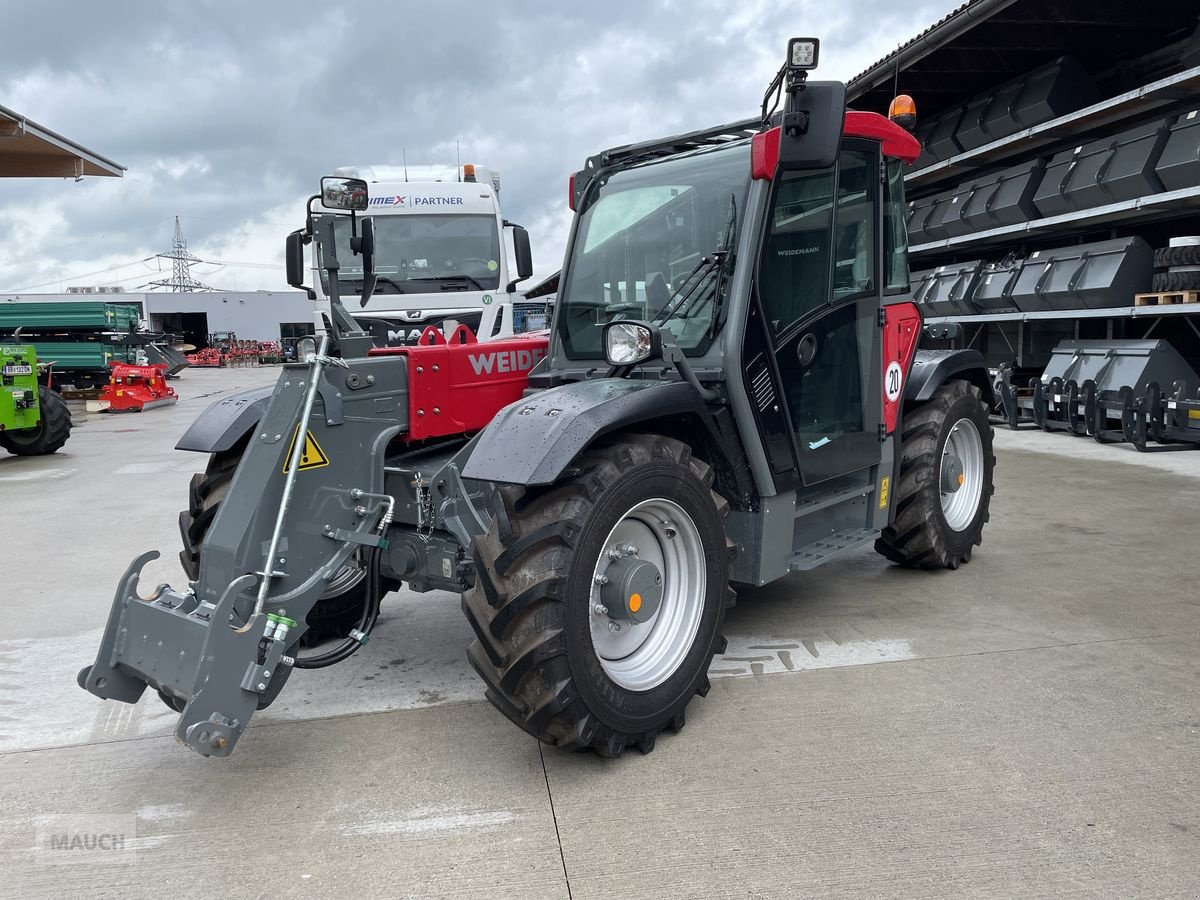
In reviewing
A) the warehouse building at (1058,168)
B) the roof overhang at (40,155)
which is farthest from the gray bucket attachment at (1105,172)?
the roof overhang at (40,155)

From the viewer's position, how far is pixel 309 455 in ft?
10.4

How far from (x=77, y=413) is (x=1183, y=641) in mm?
19899

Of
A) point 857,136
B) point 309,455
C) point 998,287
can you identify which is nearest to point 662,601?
point 309,455

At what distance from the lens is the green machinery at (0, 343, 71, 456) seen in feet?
36.2

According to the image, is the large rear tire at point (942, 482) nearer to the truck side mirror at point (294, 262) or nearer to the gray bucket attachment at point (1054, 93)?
the truck side mirror at point (294, 262)

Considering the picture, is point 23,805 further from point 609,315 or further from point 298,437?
point 609,315

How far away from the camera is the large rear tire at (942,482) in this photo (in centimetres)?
497

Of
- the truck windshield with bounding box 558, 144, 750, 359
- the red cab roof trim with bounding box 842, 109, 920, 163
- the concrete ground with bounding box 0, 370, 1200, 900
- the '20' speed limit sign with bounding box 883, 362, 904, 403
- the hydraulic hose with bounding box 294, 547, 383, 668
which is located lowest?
the concrete ground with bounding box 0, 370, 1200, 900

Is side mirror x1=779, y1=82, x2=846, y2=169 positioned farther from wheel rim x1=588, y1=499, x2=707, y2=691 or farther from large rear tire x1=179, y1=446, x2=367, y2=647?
large rear tire x1=179, y1=446, x2=367, y2=647

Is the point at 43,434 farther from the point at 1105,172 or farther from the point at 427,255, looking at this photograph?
the point at 1105,172

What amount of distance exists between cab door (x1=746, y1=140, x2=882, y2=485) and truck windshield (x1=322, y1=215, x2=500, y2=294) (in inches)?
265

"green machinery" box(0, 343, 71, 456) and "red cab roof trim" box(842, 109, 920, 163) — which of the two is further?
"green machinery" box(0, 343, 71, 456)

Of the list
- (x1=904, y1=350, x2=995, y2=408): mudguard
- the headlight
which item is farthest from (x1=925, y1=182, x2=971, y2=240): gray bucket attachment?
the headlight

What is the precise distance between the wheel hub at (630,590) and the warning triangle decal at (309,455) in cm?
104
